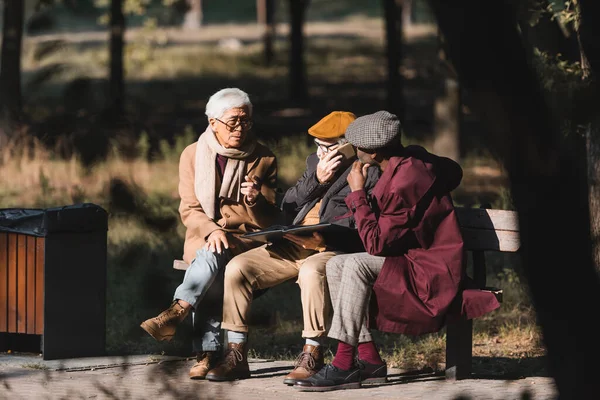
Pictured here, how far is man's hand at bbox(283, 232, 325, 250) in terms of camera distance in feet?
17.7

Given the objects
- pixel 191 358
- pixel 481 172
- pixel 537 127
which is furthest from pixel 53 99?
pixel 481 172

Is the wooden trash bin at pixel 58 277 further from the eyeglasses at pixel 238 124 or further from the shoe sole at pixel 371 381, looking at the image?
the shoe sole at pixel 371 381

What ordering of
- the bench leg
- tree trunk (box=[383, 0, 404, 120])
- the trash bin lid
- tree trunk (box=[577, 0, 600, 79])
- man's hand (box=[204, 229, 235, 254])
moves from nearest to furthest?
1. tree trunk (box=[577, 0, 600, 79])
2. the bench leg
3. man's hand (box=[204, 229, 235, 254])
4. the trash bin lid
5. tree trunk (box=[383, 0, 404, 120])

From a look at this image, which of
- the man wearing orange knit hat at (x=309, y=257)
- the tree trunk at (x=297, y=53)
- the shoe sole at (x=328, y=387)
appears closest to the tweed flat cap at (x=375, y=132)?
the man wearing orange knit hat at (x=309, y=257)

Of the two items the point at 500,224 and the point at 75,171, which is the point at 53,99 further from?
the point at 500,224

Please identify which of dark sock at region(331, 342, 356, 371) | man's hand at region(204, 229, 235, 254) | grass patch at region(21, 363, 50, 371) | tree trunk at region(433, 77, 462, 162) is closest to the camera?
dark sock at region(331, 342, 356, 371)

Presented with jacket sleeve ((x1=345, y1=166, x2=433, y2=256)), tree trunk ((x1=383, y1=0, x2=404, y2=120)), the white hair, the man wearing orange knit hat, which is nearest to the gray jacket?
the man wearing orange knit hat

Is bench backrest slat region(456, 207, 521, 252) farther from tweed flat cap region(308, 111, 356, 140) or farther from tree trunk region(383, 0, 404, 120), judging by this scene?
tree trunk region(383, 0, 404, 120)

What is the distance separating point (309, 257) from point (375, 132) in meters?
0.70

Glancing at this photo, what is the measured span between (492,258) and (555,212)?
7494mm

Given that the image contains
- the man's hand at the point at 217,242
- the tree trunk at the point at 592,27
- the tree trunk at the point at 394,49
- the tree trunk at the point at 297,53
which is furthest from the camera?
the tree trunk at the point at 297,53

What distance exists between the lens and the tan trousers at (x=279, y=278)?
5.34 metres

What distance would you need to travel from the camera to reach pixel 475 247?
562 cm

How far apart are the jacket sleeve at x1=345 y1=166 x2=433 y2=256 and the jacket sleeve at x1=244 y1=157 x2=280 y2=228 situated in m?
0.75
